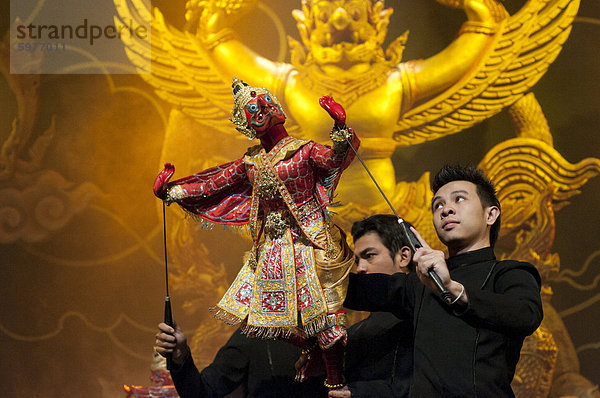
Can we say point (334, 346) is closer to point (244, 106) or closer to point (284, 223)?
point (284, 223)

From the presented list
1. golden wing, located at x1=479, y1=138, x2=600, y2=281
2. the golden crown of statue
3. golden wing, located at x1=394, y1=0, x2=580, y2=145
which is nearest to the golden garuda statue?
golden wing, located at x1=394, y1=0, x2=580, y2=145

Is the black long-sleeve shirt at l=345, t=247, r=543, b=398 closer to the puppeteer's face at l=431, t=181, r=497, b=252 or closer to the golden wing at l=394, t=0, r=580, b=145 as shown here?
the puppeteer's face at l=431, t=181, r=497, b=252

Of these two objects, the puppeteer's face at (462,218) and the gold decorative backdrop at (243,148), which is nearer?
the puppeteer's face at (462,218)

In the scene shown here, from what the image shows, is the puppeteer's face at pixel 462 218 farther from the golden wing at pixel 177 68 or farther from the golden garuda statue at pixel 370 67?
the golden wing at pixel 177 68

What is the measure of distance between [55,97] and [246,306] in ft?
9.20

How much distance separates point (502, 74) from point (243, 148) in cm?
178

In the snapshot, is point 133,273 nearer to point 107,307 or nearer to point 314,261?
point 107,307

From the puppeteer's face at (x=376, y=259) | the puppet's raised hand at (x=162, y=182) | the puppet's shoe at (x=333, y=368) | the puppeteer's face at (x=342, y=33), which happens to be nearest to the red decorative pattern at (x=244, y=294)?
the puppet's shoe at (x=333, y=368)

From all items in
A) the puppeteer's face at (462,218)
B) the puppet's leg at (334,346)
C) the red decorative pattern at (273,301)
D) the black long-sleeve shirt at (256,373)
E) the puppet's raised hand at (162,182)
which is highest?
the puppet's raised hand at (162,182)

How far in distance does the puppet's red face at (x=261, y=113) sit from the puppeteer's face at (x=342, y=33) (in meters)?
2.14

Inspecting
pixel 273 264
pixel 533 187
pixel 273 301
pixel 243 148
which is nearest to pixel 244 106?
pixel 273 264

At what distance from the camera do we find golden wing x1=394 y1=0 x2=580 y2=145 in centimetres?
432

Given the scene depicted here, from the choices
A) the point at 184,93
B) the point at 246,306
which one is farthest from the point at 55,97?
the point at 246,306

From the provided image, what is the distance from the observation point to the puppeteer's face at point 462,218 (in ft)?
6.97
